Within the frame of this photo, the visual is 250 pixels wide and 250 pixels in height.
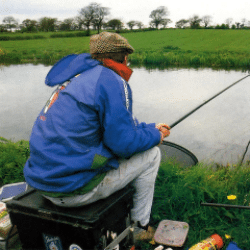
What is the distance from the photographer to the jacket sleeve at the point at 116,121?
149 centimetres

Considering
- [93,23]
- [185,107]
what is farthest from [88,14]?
[185,107]

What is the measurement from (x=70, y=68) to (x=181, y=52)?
16277 millimetres

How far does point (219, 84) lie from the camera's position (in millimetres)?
9805

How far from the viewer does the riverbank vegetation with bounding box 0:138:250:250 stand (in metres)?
2.08

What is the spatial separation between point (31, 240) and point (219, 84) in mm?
9252

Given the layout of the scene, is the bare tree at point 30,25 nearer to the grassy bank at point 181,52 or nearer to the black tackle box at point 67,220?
the grassy bank at point 181,52

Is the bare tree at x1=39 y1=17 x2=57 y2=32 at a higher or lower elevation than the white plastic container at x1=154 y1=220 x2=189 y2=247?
higher

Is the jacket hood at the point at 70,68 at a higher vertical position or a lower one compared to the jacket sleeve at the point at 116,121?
higher

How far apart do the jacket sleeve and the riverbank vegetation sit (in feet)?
3.00

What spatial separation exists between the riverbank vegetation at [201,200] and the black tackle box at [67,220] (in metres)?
0.56

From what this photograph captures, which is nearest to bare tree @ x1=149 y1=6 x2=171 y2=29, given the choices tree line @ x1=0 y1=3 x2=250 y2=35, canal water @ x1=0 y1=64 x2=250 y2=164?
tree line @ x1=0 y1=3 x2=250 y2=35

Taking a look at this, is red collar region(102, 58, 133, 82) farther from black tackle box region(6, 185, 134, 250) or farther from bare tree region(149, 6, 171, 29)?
bare tree region(149, 6, 171, 29)

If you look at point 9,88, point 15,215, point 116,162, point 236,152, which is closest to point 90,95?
point 116,162

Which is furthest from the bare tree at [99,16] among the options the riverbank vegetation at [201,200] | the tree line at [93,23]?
the riverbank vegetation at [201,200]
